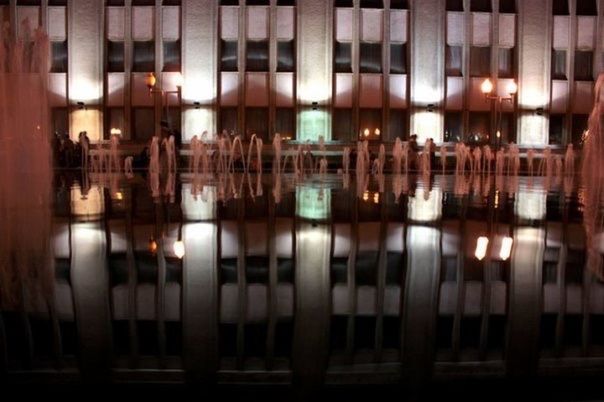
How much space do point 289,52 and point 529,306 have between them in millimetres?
36936

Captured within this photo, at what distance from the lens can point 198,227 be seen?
301 inches

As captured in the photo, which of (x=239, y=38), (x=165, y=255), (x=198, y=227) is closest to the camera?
(x=165, y=255)

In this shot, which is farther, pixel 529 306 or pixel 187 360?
pixel 529 306

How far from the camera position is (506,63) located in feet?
136

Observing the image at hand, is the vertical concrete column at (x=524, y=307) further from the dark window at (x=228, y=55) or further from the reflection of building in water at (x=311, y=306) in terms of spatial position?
the dark window at (x=228, y=55)

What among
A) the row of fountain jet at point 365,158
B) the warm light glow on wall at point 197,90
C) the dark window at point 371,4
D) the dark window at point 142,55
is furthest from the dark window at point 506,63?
the dark window at point 142,55

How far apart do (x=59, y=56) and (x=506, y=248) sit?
37.7 meters

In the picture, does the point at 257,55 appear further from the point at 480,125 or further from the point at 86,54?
the point at 480,125

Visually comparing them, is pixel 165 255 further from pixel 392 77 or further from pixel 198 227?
pixel 392 77

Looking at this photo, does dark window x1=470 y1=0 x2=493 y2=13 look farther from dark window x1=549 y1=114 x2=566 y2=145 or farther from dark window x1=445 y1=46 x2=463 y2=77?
dark window x1=549 y1=114 x2=566 y2=145

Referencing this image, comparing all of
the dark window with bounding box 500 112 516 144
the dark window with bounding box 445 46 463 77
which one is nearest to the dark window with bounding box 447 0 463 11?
the dark window with bounding box 445 46 463 77

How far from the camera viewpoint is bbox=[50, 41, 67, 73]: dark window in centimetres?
4003

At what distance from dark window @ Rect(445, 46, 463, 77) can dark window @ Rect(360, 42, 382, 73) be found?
3.62 meters

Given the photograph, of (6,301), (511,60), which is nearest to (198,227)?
(6,301)
